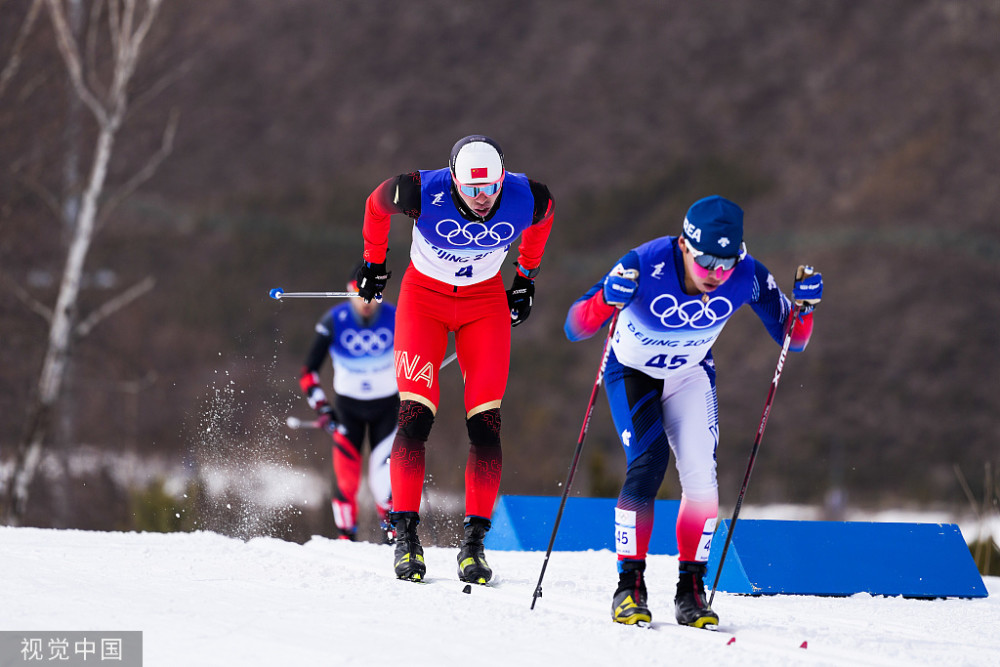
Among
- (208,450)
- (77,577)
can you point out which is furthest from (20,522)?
(77,577)

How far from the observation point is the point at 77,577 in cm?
386

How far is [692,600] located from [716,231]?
4.00ft

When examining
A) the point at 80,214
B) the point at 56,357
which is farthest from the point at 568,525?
the point at 80,214

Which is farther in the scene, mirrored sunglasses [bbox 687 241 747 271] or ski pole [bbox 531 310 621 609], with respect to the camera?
ski pole [bbox 531 310 621 609]

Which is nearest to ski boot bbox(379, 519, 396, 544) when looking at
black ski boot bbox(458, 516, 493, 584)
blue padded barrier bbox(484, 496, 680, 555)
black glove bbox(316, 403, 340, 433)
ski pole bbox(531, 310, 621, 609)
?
black ski boot bbox(458, 516, 493, 584)

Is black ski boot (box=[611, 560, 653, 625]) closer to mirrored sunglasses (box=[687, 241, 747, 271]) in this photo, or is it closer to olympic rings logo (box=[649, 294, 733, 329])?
olympic rings logo (box=[649, 294, 733, 329])

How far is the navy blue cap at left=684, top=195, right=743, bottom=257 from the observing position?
3701 mm

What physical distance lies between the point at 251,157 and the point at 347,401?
6931 centimetres

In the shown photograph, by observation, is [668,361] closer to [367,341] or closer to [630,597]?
[630,597]

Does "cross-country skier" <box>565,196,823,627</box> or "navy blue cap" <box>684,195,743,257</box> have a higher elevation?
"navy blue cap" <box>684,195,743,257</box>

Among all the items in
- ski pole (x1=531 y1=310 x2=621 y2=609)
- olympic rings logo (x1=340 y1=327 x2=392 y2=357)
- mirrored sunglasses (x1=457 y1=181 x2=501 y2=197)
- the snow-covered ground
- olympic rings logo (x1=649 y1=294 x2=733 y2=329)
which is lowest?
the snow-covered ground

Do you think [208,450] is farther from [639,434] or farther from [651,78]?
[651,78]

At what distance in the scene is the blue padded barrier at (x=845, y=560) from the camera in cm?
495

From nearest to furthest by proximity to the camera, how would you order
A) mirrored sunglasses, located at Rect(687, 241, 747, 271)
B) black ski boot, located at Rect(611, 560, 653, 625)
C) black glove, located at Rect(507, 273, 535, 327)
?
black ski boot, located at Rect(611, 560, 653, 625), mirrored sunglasses, located at Rect(687, 241, 747, 271), black glove, located at Rect(507, 273, 535, 327)
